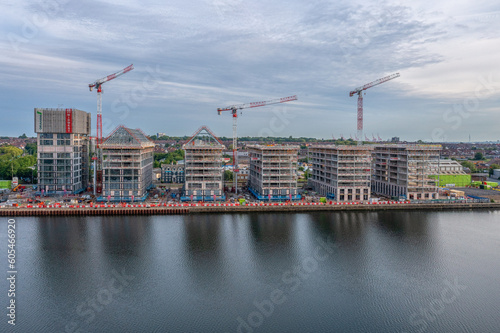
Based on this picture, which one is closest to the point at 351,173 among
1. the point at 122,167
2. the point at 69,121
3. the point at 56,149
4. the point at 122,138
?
the point at 122,167

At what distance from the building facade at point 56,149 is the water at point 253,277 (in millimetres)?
9492

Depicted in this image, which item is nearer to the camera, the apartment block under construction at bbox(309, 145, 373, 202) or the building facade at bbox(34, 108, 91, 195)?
the apartment block under construction at bbox(309, 145, 373, 202)

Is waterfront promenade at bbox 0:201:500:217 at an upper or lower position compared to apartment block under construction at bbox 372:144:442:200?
lower

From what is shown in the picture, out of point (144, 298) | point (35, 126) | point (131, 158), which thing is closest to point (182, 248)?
point (144, 298)

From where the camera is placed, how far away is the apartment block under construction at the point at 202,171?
113 feet

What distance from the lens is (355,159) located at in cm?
3606

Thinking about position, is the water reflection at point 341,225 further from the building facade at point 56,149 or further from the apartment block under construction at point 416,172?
the building facade at point 56,149

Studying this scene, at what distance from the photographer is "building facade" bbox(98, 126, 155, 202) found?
3381 centimetres

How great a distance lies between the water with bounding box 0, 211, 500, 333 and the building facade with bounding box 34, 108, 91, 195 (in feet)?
31.1

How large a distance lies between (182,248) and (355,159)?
20135 mm

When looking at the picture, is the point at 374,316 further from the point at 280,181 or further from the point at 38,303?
the point at 280,181

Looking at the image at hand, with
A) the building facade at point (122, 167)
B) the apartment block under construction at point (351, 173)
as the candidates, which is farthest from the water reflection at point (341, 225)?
the building facade at point (122, 167)

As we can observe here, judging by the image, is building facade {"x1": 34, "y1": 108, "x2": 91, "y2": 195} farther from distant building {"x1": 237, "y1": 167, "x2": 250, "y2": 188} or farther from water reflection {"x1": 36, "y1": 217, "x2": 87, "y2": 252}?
distant building {"x1": 237, "y1": 167, "x2": 250, "y2": 188}

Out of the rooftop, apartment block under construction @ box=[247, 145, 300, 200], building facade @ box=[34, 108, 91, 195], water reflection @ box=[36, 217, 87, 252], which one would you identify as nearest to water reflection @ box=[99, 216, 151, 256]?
water reflection @ box=[36, 217, 87, 252]
